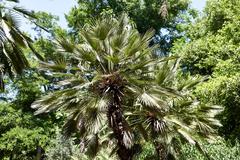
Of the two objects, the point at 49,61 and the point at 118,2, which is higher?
the point at 118,2

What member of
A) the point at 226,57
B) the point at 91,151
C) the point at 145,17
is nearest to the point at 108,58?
the point at 91,151

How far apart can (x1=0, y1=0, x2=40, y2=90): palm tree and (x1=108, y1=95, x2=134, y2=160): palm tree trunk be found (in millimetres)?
2610

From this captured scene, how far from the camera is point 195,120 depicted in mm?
14422

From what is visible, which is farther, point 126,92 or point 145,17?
point 145,17

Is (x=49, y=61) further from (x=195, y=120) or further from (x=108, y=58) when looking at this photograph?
(x=195, y=120)

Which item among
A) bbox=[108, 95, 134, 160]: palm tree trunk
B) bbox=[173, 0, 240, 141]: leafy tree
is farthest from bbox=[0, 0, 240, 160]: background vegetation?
bbox=[108, 95, 134, 160]: palm tree trunk

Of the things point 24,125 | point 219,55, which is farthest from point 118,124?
point 24,125

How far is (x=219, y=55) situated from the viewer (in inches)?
952

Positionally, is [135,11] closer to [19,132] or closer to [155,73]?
[19,132]

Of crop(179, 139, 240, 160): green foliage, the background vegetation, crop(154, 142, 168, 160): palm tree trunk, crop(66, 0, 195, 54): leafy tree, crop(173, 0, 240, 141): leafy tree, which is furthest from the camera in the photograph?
crop(66, 0, 195, 54): leafy tree

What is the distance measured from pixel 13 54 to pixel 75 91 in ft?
6.32

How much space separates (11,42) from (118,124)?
3.47 m

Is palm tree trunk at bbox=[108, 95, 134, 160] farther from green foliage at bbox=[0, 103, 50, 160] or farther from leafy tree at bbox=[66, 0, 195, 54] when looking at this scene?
leafy tree at bbox=[66, 0, 195, 54]

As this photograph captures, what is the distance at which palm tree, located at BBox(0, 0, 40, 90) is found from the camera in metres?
11.0
